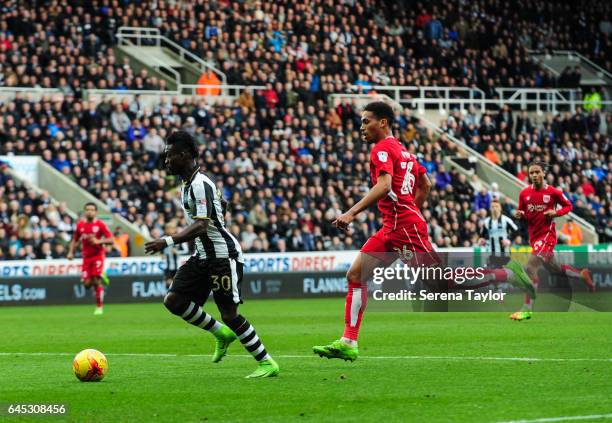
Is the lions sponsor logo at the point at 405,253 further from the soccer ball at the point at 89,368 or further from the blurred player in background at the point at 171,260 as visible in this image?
the blurred player in background at the point at 171,260

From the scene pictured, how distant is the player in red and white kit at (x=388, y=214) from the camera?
12727 mm

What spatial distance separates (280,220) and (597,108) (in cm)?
1591

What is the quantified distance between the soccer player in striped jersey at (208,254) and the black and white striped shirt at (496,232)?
1299 centimetres

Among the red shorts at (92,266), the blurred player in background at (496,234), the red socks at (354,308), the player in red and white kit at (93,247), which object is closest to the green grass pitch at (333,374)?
the red socks at (354,308)

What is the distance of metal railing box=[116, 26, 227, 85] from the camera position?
127 feet

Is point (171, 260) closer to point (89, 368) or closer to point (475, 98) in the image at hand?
point (475, 98)

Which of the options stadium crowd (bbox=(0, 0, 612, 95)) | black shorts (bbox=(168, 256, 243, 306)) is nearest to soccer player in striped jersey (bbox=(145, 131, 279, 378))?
black shorts (bbox=(168, 256, 243, 306))

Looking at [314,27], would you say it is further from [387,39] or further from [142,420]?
[142,420]

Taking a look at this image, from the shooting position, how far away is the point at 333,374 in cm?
1185

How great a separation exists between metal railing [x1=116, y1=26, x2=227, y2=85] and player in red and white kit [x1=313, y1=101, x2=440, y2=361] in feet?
84.0

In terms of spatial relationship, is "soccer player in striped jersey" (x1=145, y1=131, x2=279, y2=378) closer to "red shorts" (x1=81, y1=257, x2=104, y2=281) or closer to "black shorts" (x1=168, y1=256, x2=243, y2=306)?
"black shorts" (x1=168, y1=256, x2=243, y2=306)

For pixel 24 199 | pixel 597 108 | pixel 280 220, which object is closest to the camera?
pixel 24 199

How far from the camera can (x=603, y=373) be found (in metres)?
11.4

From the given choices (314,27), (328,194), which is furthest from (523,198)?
(314,27)
